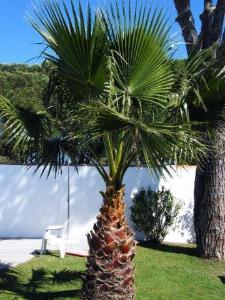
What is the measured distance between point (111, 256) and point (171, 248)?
17.6 ft

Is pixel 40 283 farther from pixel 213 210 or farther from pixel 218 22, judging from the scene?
pixel 218 22

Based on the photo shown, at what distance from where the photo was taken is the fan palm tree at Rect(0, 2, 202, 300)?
5.49 m

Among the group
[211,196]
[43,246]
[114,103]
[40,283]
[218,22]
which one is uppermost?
[218,22]

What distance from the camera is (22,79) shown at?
74.8ft

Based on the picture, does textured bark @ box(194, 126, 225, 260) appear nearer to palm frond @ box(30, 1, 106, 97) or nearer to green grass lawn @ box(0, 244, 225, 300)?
green grass lawn @ box(0, 244, 225, 300)

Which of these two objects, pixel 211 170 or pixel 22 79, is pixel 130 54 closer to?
pixel 211 170

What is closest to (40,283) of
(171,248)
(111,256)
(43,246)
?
(111,256)

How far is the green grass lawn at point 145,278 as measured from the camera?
737 centimetres

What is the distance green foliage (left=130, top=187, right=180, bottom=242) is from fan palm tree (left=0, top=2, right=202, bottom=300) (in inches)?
201

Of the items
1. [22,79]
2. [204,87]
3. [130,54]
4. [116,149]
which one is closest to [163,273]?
[116,149]

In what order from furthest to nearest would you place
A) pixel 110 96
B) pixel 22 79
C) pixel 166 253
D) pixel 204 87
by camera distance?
pixel 22 79 < pixel 166 253 < pixel 204 87 < pixel 110 96

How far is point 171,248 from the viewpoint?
37.3 ft

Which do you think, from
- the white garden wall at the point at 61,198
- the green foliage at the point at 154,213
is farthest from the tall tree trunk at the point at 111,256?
the white garden wall at the point at 61,198

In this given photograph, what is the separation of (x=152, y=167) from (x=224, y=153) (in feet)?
16.4
